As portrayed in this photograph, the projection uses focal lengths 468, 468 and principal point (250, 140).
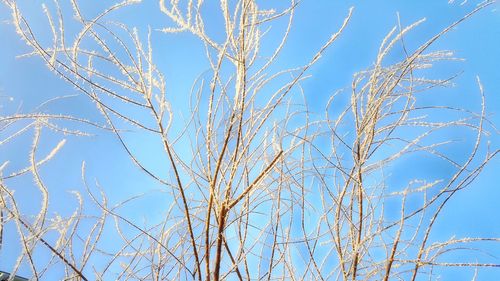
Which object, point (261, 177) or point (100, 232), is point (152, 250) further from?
point (261, 177)

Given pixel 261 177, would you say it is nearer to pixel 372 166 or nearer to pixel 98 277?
pixel 372 166

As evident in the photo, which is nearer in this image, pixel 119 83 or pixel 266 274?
pixel 119 83

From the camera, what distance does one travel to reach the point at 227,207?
3.80 feet

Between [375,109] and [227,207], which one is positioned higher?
[375,109]

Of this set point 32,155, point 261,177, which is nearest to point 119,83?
point 32,155

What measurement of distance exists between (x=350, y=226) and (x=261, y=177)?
0.46m

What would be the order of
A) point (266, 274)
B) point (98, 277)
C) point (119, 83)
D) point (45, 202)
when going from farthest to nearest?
point (266, 274) → point (98, 277) → point (45, 202) → point (119, 83)

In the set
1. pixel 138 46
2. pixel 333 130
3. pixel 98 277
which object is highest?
pixel 333 130

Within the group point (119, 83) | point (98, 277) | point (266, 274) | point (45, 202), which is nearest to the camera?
point (119, 83)

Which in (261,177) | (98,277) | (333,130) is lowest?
(98,277)

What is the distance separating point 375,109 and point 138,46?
697mm

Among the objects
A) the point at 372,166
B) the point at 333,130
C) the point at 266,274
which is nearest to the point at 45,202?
the point at 266,274

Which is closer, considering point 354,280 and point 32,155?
point 32,155

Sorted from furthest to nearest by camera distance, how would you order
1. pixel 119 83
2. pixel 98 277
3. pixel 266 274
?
pixel 266 274 < pixel 98 277 < pixel 119 83
